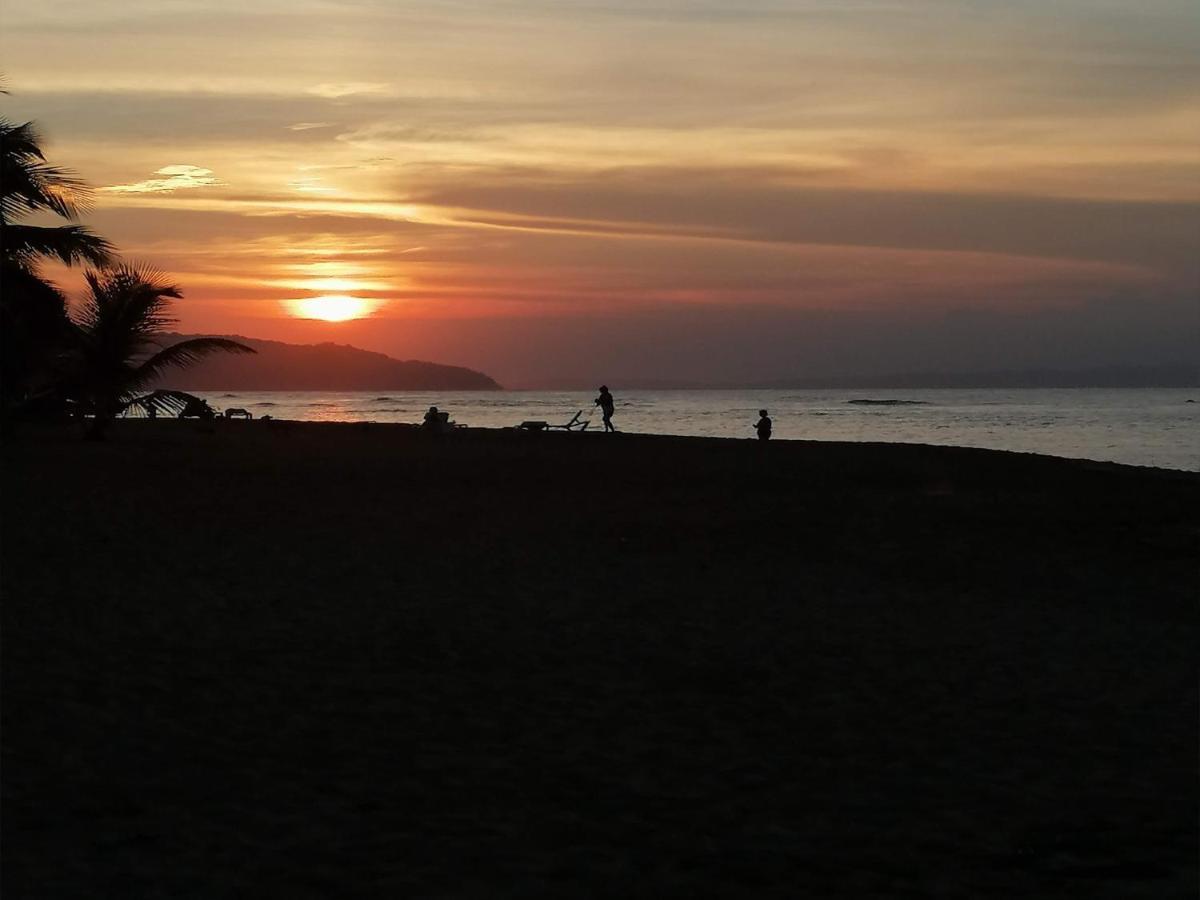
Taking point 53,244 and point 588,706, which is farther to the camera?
point 53,244

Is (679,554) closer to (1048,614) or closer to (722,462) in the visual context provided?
(1048,614)

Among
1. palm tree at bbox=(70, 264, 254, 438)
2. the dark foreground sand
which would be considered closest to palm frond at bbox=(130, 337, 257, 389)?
palm tree at bbox=(70, 264, 254, 438)

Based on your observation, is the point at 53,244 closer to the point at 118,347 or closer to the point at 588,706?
the point at 118,347

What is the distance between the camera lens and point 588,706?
23.0 feet

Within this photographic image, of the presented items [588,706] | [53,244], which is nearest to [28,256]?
[53,244]

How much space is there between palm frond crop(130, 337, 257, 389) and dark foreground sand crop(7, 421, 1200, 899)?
42.9 ft

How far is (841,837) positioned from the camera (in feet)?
16.1

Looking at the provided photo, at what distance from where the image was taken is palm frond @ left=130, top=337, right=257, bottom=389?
94.2ft

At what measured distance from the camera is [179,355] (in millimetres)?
29500

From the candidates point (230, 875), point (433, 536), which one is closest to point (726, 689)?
point (230, 875)

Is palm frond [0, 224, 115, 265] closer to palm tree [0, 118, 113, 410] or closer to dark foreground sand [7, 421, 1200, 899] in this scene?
palm tree [0, 118, 113, 410]

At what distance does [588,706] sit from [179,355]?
80.4ft

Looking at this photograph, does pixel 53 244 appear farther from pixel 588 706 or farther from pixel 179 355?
pixel 588 706

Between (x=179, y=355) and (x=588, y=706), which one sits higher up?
(x=179, y=355)
